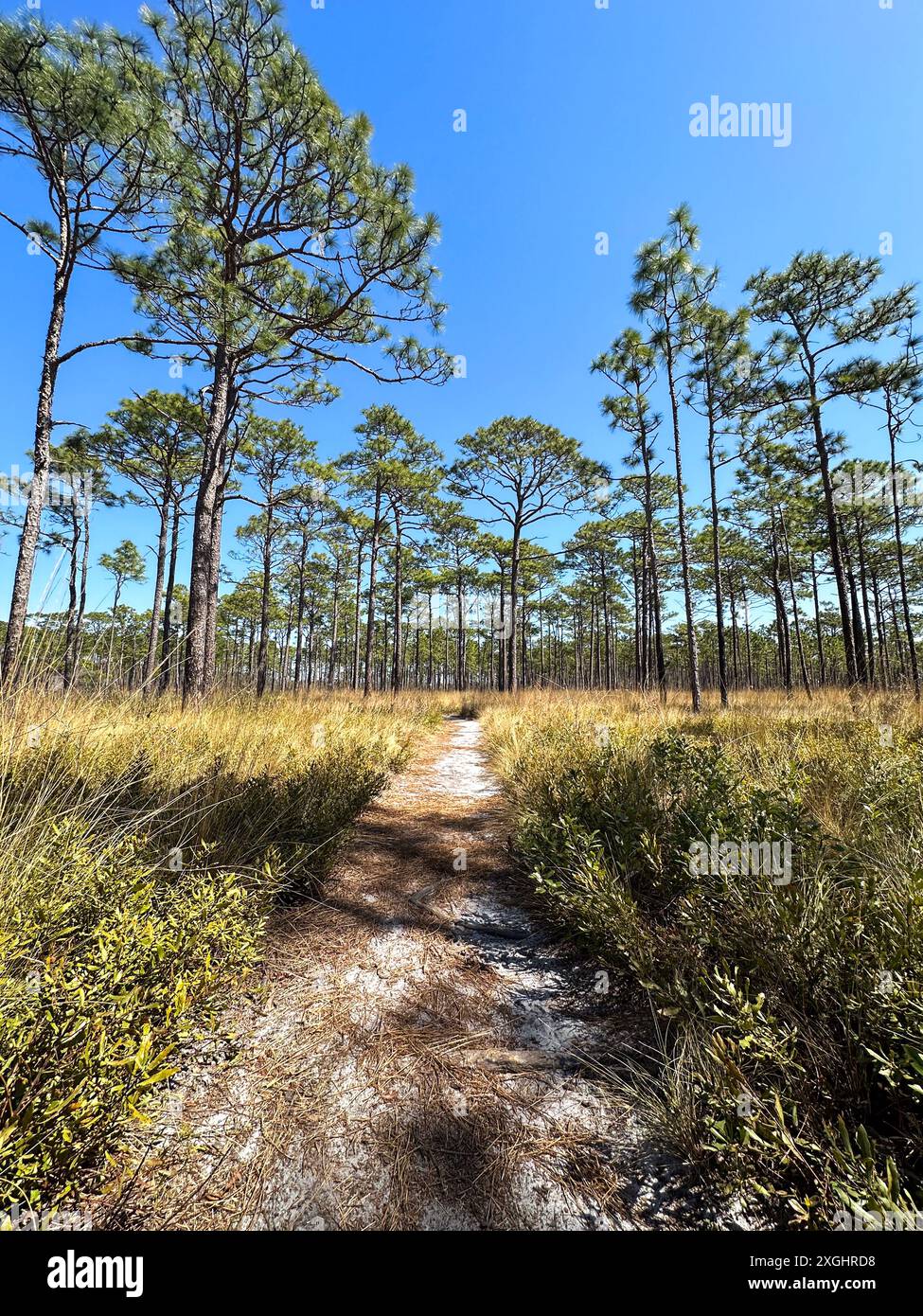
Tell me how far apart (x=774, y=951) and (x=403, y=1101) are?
1.44 m

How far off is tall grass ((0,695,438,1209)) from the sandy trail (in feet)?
0.66

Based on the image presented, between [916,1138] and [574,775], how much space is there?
2889mm

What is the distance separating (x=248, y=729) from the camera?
5406mm

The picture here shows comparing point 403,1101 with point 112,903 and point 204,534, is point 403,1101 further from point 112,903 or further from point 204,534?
point 204,534

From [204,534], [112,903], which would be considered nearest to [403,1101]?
[112,903]

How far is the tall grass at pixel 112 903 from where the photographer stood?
1107mm

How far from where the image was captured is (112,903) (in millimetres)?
1700

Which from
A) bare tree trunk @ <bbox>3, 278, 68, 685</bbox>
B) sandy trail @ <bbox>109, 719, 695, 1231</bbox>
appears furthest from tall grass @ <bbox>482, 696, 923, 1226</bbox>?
bare tree trunk @ <bbox>3, 278, 68, 685</bbox>

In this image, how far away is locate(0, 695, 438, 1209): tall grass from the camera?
111cm

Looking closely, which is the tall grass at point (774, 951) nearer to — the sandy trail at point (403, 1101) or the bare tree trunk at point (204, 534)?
the sandy trail at point (403, 1101)

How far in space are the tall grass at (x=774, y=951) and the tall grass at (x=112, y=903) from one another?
1.51m

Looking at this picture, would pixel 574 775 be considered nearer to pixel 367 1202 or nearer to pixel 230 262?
pixel 367 1202

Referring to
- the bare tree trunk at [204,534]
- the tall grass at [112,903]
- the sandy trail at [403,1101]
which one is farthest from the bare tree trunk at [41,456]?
the sandy trail at [403,1101]

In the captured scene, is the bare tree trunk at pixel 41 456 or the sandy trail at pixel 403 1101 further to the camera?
the bare tree trunk at pixel 41 456
